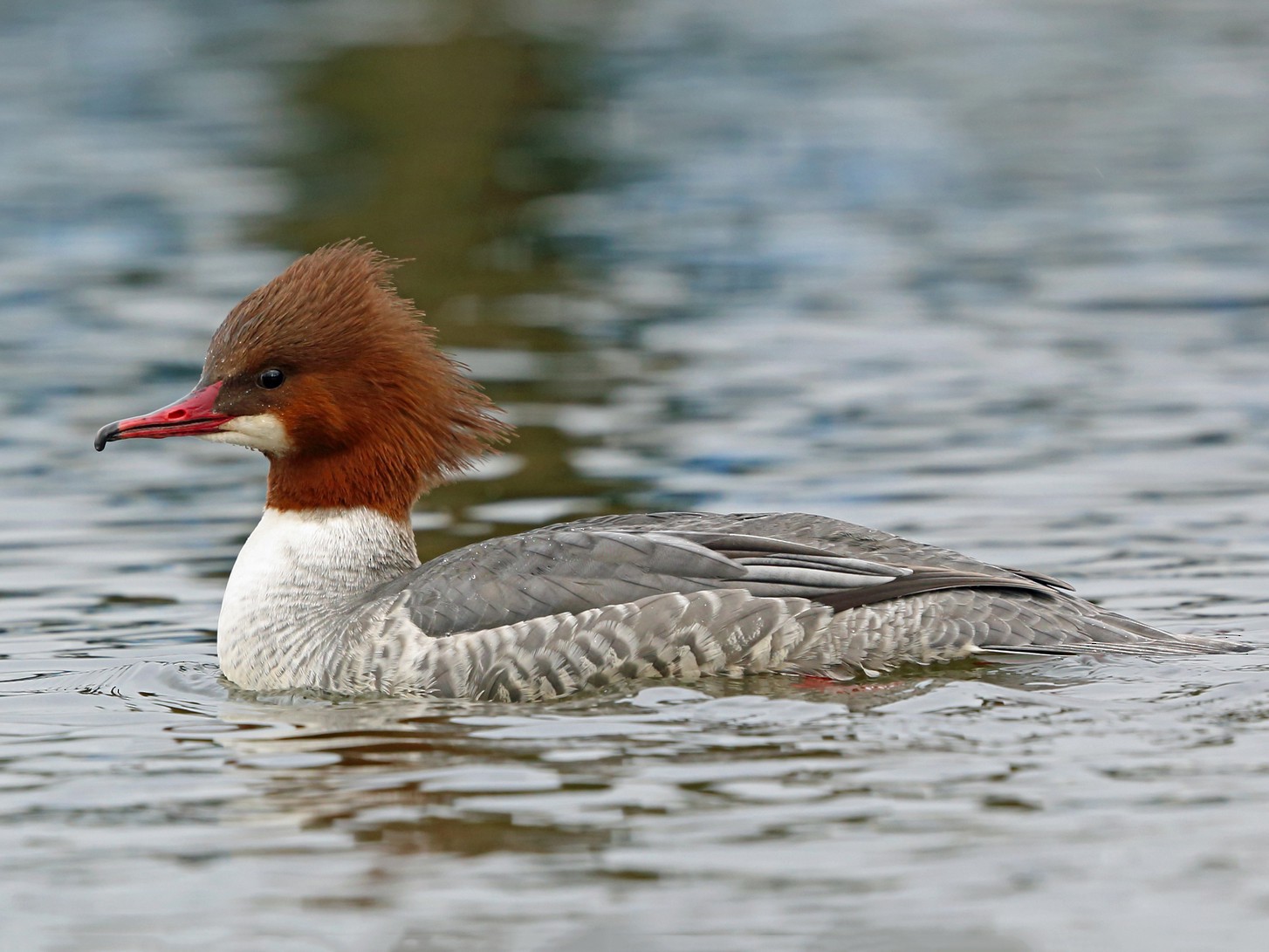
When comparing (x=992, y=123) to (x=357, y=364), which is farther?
(x=992, y=123)

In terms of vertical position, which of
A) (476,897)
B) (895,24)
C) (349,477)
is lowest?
(476,897)

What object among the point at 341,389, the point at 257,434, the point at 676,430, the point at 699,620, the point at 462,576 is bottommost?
the point at 676,430

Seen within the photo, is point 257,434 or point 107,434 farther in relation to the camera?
point 257,434

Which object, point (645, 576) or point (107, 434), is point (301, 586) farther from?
point (645, 576)

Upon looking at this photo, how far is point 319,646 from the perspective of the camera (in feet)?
24.2

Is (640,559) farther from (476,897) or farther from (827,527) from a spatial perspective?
(476,897)

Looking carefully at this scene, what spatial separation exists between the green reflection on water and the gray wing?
241 centimetres

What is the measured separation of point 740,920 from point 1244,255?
38.4ft

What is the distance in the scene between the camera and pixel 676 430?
11695mm

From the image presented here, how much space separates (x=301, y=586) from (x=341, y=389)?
711mm

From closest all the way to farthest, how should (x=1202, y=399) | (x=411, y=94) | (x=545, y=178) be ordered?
(x=1202, y=399), (x=545, y=178), (x=411, y=94)

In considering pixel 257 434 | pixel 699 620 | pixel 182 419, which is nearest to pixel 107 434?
pixel 182 419

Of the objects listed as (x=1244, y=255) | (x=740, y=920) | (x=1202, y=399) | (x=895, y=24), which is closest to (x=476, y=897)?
(x=740, y=920)

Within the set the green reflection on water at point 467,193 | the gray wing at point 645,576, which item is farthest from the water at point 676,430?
the gray wing at point 645,576
